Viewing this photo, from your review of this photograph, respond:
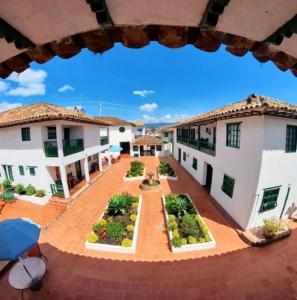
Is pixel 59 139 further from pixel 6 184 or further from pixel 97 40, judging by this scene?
pixel 97 40

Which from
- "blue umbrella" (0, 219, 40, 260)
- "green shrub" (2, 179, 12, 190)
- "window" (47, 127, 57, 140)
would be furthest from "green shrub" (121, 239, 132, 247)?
"green shrub" (2, 179, 12, 190)

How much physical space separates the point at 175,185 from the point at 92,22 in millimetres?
15828

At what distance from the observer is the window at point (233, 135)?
10.3 m

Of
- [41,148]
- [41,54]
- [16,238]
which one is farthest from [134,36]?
[41,148]

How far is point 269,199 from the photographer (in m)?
9.21

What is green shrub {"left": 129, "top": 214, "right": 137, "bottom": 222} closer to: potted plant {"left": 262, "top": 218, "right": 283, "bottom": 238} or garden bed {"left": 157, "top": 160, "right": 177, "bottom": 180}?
potted plant {"left": 262, "top": 218, "right": 283, "bottom": 238}

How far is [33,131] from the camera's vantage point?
13469 mm

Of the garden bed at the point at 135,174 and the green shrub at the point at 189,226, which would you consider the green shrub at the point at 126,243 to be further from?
the garden bed at the point at 135,174

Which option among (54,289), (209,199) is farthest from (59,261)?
(209,199)

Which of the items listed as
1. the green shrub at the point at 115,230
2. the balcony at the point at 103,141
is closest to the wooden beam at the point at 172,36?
the green shrub at the point at 115,230

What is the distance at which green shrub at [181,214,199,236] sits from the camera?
339 inches

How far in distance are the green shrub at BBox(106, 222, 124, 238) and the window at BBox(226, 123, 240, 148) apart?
800 centimetres

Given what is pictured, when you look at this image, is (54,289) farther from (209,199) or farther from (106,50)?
(209,199)

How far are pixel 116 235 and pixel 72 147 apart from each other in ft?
29.3
